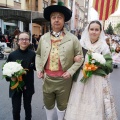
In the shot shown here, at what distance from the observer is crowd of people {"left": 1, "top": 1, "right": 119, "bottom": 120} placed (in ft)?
8.23

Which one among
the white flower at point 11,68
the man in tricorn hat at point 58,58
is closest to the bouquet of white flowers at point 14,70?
the white flower at point 11,68

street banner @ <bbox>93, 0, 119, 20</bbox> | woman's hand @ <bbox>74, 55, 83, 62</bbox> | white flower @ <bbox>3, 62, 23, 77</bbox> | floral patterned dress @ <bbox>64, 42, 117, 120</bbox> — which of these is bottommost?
floral patterned dress @ <bbox>64, 42, 117, 120</bbox>

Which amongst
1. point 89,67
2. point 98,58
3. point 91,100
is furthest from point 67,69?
point 91,100

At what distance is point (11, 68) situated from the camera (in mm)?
2514

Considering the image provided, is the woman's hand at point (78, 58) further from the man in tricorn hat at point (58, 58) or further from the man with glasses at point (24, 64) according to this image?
the man with glasses at point (24, 64)

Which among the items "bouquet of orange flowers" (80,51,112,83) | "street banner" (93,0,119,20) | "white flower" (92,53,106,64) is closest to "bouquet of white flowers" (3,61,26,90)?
"bouquet of orange flowers" (80,51,112,83)

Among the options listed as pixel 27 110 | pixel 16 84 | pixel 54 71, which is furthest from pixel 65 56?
pixel 27 110

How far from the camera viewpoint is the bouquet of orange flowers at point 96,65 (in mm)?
2432

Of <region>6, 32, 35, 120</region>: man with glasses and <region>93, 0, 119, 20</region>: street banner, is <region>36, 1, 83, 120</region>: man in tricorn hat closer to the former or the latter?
<region>6, 32, 35, 120</region>: man with glasses

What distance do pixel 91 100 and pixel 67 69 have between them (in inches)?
19.9

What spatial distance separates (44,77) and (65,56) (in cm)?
42

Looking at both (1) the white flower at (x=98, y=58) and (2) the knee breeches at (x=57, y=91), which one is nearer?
(1) the white flower at (x=98, y=58)

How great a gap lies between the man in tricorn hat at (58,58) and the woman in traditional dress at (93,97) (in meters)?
0.12

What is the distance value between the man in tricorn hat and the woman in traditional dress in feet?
0.38
